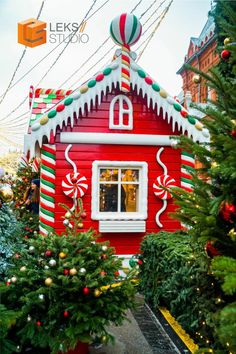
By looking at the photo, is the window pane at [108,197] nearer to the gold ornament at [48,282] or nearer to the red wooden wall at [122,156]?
the red wooden wall at [122,156]

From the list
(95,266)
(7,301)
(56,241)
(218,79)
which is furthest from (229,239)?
(7,301)

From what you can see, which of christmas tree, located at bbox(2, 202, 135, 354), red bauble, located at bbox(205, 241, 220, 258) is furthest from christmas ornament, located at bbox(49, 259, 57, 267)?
red bauble, located at bbox(205, 241, 220, 258)

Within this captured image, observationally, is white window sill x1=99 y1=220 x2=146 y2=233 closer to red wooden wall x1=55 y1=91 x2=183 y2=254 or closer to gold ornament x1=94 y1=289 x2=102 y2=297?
red wooden wall x1=55 y1=91 x2=183 y2=254

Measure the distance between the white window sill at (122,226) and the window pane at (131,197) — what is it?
1.14 feet

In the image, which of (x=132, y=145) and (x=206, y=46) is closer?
(x=132, y=145)

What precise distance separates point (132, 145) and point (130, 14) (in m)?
2.50

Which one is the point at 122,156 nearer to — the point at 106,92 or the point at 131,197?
the point at 131,197

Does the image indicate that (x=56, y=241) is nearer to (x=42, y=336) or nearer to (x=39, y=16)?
(x=42, y=336)

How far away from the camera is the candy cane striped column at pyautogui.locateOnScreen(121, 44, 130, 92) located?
6.84 meters

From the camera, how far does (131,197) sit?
25.0 ft

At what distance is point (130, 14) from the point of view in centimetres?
655

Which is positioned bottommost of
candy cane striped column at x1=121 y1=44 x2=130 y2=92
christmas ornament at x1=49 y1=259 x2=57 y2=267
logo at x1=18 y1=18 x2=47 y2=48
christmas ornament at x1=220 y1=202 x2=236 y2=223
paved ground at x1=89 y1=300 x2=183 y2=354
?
paved ground at x1=89 y1=300 x2=183 y2=354

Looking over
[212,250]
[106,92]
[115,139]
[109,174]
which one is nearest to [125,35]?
[106,92]

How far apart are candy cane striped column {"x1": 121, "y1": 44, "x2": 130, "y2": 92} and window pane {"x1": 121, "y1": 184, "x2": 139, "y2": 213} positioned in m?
2.02
